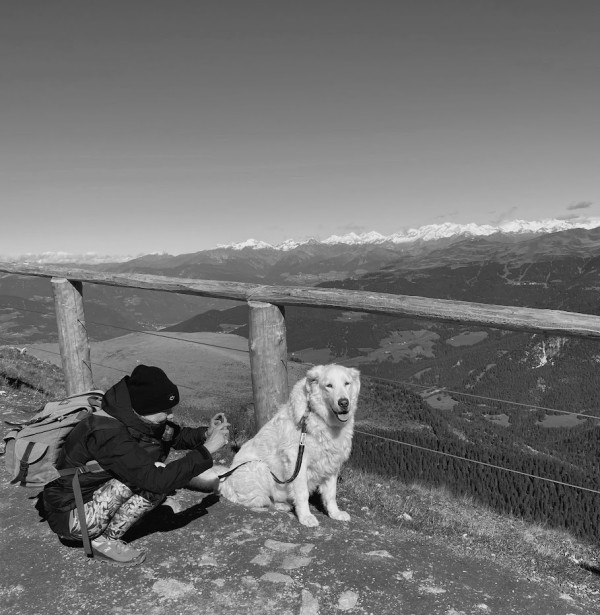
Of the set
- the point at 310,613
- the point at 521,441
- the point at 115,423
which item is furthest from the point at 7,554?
the point at 521,441

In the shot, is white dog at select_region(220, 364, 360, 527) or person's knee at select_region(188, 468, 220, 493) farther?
person's knee at select_region(188, 468, 220, 493)

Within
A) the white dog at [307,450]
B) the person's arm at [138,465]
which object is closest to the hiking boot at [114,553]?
the person's arm at [138,465]

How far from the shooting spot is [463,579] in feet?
14.4

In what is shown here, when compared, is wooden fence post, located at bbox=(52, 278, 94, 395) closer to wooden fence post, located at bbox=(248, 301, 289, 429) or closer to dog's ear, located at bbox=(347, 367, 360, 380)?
wooden fence post, located at bbox=(248, 301, 289, 429)

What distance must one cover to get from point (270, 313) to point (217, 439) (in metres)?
2.19

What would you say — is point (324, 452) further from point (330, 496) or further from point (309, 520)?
point (309, 520)

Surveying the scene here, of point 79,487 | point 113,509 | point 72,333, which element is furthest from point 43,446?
point 72,333

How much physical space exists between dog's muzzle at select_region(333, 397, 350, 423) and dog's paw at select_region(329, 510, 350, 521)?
105 cm

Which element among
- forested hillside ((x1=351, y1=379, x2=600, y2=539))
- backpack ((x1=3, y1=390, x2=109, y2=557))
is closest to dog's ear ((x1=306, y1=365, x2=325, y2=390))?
backpack ((x1=3, y1=390, x2=109, y2=557))

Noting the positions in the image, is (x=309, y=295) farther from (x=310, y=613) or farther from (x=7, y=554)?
(x=7, y=554)

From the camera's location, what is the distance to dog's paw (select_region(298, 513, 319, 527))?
548 centimetres

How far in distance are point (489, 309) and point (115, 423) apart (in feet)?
11.2

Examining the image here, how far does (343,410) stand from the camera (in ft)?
18.1

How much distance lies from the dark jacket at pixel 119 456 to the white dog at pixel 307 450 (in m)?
1.56
